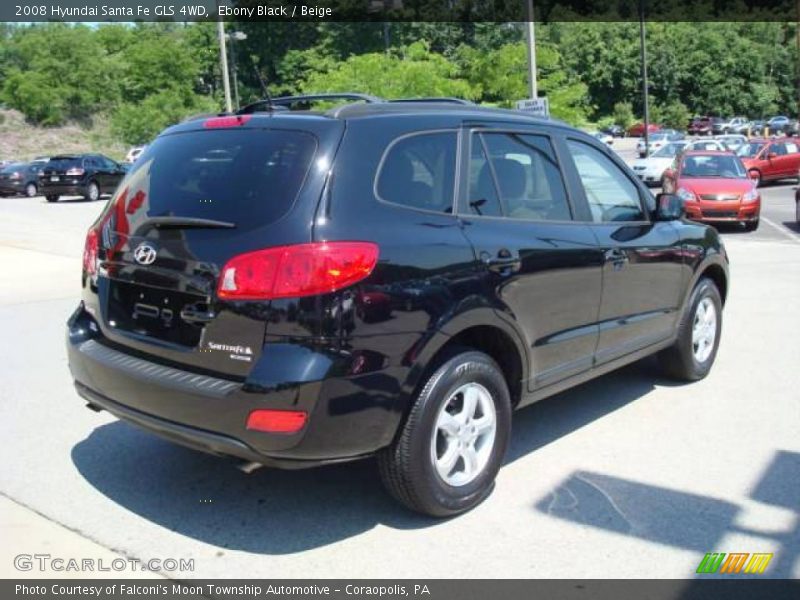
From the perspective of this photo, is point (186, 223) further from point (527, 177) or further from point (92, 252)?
point (527, 177)

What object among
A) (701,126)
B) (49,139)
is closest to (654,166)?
(701,126)

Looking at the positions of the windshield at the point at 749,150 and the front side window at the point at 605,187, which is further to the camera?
the windshield at the point at 749,150

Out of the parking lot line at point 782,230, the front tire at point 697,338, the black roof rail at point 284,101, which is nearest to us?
the black roof rail at point 284,101

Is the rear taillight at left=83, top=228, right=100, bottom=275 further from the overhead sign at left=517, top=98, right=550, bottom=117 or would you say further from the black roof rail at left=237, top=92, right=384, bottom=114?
the overhead sign at left=517, top=98, right=550, bottom=117

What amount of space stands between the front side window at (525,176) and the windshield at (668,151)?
1006 inches

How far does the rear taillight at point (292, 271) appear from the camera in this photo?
3.24m

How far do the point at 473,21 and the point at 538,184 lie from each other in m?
47.2

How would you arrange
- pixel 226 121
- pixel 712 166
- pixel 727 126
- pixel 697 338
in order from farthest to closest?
pixel 727 126, pixel 712 166, pixel 697 338, pixel 226 121

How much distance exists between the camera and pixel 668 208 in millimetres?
5402

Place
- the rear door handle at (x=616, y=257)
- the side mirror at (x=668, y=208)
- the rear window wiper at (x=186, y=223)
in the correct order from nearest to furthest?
the rear window wiper at (x=186, y=223)
the rear door handle at (x=616, y=257)
the side mirror at (x=668, y=208)

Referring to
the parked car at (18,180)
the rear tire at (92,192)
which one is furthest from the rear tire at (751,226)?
the parked car at (18,180)

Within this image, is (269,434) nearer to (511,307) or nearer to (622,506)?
(511,307)

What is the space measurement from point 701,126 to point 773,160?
49.3 m

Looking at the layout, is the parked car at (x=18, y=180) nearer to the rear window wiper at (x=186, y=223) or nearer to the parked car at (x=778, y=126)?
the rear window wiper at (x=186, y=223)
